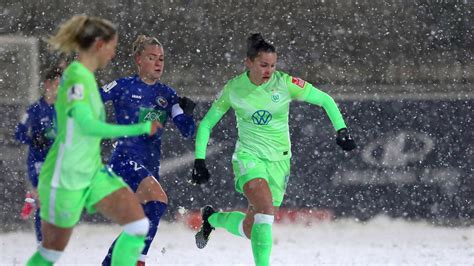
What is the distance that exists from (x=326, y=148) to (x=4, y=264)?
11.9 ft

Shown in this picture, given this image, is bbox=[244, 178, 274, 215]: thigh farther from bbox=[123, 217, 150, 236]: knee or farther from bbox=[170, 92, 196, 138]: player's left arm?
bbox=[123, 217, 150, 236]: knee

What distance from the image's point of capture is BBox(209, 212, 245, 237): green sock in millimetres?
7378

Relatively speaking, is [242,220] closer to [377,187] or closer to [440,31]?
[377,187]

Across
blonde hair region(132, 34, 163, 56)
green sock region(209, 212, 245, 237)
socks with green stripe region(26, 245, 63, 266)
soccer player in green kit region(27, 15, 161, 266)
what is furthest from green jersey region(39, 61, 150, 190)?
green sock region(209, 212, 245, 237)

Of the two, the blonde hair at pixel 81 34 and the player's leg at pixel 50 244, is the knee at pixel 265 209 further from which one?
the blonde hair at pixel 81 34

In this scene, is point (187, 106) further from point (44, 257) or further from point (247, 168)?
point (44, 257)

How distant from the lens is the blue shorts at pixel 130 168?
6852mm

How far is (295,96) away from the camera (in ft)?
23.3

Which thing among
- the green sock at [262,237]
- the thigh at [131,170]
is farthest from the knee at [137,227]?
the green sock at [262,237]

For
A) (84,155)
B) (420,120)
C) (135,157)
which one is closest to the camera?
(84,155)

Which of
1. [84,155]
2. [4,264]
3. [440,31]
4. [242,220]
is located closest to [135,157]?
[242,220]

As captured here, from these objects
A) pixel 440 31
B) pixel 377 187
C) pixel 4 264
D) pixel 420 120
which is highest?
pixel 440 31

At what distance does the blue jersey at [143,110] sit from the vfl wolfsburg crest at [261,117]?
1.50 ft

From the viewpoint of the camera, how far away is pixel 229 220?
7.49 metres
